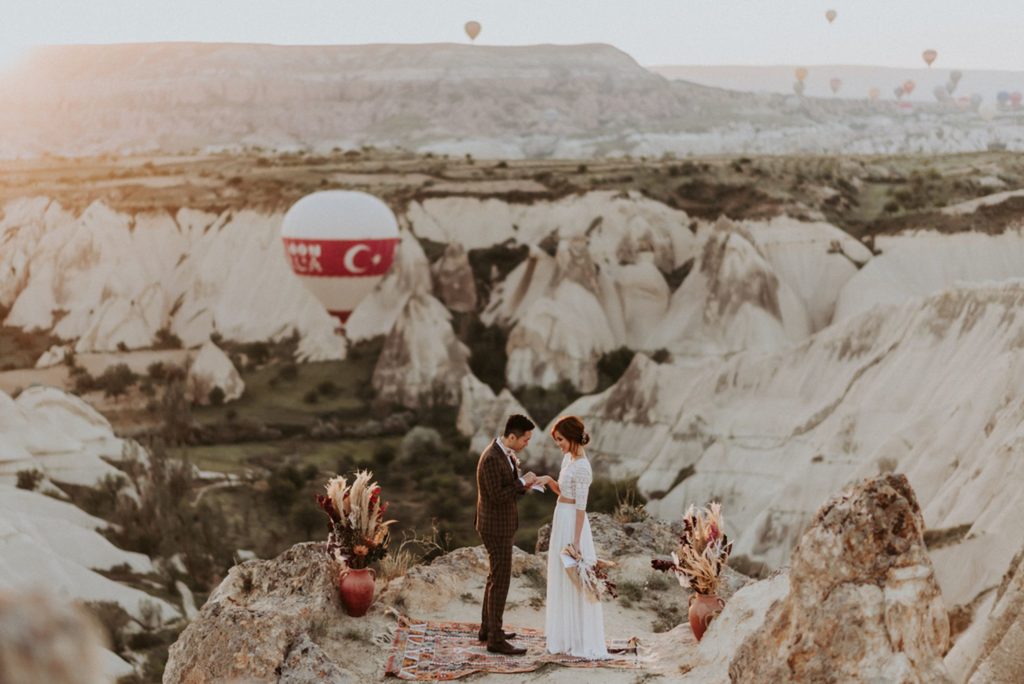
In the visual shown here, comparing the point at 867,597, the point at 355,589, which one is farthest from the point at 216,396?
the point at 867,597

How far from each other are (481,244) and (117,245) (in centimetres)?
1095

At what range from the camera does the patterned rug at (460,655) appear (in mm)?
7348

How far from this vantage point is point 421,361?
103 feet

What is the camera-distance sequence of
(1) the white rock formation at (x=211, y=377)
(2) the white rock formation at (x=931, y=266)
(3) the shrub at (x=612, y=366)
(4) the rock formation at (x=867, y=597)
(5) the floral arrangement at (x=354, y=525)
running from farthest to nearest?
(1) the white rock formation at (x=211, y=377), (3) the shrub at (x=612, y=366), (2) the white rock formation at (x=931, y=266), (5) the floral arrangement at (x=354, y=525), (4) the rock formation at (x=867, y=597)

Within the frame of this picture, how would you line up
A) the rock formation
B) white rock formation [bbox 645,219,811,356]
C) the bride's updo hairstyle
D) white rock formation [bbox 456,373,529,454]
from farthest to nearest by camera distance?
white rock formation [bbox 645,219,811,356] < white rock formation [bbox 456,373,529,454] < the bride's updo hairstyle < the rock formation

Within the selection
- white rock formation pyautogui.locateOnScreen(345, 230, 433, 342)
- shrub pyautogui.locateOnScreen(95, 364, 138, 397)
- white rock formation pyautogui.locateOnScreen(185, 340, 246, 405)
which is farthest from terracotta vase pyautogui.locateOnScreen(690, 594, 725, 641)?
shrub pyautogui.locateOnScreen(95, 364, 138, 397)

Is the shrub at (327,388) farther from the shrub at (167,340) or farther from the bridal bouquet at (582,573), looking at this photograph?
the bridal bouquet at (582,573)

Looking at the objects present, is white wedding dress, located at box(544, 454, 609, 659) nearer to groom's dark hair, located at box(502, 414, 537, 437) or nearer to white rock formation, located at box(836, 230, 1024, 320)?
groom's dark hair, located at box(502, 414, 537, 437)

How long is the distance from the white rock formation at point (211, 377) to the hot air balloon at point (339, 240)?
4.95m

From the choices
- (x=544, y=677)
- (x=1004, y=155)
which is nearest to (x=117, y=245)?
(x=1004, y=155)

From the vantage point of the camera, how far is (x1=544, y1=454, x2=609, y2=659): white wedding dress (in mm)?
7246

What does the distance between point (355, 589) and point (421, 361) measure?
23.1 metres

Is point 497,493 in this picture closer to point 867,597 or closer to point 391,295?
point 867,597

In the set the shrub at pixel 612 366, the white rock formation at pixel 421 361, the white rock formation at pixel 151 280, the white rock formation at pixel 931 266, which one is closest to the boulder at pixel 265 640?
the white rock formation at pixel 421 361
